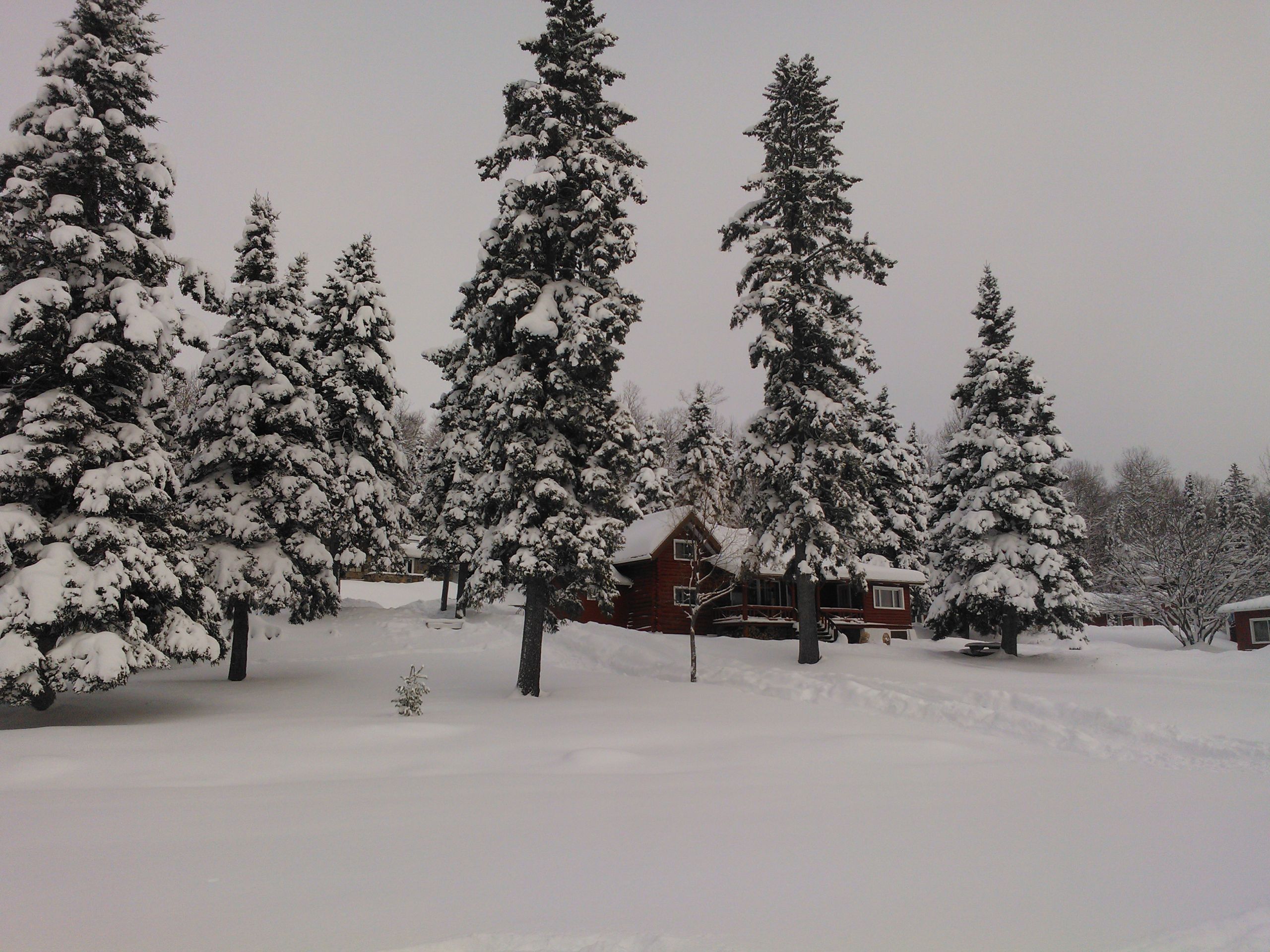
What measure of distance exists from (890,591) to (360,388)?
27848 mm

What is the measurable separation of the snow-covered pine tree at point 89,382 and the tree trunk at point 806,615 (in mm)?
16128

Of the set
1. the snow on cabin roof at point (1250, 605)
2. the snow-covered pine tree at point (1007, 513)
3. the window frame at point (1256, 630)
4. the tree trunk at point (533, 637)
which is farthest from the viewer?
the window frame at point (1256, 630)

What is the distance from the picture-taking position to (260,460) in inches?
807

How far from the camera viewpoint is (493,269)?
19359 mm

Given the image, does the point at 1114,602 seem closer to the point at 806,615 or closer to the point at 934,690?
the point at 806,615

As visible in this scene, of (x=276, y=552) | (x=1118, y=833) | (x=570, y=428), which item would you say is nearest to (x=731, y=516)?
(x=570, y=428)

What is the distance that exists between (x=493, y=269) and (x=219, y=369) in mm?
7895

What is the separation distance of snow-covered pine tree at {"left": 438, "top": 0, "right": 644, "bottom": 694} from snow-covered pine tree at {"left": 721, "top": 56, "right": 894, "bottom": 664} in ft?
20.6

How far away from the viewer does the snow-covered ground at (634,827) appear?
4.96 m

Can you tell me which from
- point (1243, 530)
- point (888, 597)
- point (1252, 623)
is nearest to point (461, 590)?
point (888, 597)

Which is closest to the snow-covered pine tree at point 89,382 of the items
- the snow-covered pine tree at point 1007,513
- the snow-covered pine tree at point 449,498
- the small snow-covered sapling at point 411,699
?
the small snow-covered sapling at point 411,699

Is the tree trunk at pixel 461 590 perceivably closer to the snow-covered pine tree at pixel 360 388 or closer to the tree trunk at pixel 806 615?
the snow-covered pine tree at pixel 360 388

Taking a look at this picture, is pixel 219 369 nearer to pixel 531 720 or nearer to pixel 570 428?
pixel 570 428

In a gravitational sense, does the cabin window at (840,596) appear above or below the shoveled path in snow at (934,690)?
above
